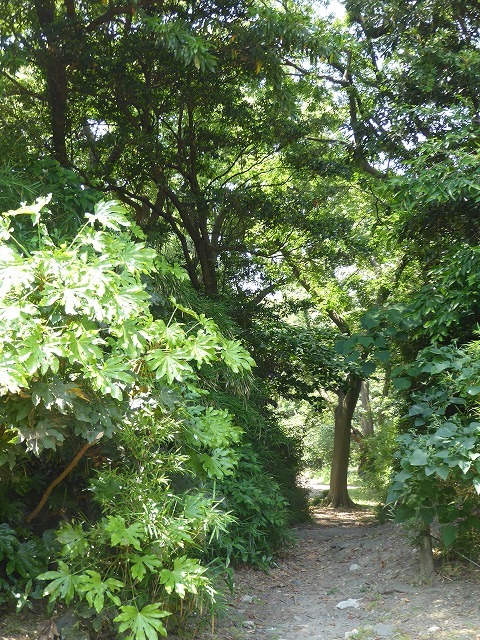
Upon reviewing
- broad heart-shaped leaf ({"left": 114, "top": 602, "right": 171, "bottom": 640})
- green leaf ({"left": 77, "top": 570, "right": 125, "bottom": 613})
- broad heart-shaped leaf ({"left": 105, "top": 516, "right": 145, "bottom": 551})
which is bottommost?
broad heart-shaped leaf ({"left": 114, "top": 602, "right": 171, "bottom": 640})

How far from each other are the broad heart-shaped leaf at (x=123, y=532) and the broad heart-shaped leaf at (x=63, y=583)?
0.96 ft

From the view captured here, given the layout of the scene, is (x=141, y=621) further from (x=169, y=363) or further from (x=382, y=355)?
(x=382, y=355)

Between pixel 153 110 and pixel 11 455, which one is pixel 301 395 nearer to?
pixel 153 110

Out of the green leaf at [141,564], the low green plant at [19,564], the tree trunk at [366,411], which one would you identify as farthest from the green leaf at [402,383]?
the tree trunk at [366,411]

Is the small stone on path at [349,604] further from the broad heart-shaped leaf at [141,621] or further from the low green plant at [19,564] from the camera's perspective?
the low green plant at [19,564]

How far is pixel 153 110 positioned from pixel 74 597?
6040 mm

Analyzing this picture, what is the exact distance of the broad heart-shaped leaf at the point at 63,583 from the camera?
3.24 meters

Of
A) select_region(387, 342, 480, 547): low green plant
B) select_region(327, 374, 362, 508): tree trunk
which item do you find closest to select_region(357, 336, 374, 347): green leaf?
select_region(387, 342, 480, 547): low green plant

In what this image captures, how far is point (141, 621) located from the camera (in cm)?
319

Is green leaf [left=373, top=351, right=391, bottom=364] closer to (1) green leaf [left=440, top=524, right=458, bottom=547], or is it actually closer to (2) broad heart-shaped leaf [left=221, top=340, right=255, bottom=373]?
(1) green leaf [left=440, top=524, right=458, bottom=547]

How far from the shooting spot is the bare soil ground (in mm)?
4117

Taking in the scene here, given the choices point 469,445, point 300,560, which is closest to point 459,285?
point 469,445

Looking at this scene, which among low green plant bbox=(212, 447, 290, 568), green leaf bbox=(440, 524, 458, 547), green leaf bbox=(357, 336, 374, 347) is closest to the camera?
green leaf bbox=(440, 524, 458, 547)

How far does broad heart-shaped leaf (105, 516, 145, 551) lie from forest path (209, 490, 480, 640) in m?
1.35
